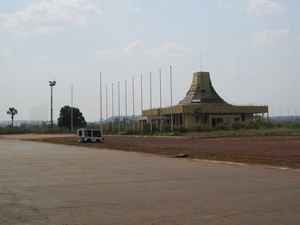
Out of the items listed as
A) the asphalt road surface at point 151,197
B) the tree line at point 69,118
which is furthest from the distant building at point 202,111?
the asphalt road surface at point 151,197

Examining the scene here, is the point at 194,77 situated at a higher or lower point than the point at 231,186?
higher

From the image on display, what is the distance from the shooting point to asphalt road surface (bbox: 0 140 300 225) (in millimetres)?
11359

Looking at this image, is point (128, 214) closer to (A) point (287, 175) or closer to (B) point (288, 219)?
(B) point (288, 219)

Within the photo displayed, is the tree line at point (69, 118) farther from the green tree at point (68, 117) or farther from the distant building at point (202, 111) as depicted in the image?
the distant building at point (202, 111)

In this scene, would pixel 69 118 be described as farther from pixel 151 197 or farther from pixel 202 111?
pixel 151 197

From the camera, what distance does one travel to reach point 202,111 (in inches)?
4518

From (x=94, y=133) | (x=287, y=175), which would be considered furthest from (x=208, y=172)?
(x=94, y=133)

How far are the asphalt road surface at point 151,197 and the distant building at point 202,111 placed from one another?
85.7 metres

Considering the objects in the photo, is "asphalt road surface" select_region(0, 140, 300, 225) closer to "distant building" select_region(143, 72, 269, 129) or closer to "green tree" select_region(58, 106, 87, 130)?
"distant building" select_region(143, 72, 269, 129)

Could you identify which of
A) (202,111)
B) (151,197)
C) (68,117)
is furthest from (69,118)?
(151,197)

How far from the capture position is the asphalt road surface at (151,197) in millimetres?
11359

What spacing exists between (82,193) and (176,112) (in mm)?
99110

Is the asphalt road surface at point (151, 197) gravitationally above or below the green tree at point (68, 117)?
below

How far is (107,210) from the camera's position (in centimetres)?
1258
